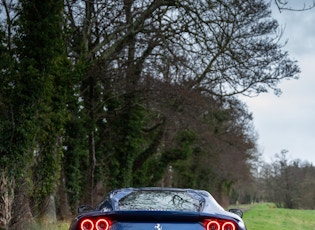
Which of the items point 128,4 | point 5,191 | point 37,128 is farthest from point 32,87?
point 128,4

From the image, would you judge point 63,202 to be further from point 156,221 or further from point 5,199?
point 156,221

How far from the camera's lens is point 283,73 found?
57.8 feet

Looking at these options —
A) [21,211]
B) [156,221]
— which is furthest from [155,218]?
[21,211]

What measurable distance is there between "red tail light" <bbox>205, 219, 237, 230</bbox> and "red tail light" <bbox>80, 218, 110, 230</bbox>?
0.85m

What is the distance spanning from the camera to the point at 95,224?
4188mm

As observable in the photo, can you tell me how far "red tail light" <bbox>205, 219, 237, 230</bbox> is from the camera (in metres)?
4.14

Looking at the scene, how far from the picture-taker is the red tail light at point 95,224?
13.6ft

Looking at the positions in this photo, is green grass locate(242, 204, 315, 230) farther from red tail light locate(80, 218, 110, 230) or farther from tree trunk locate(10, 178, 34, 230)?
red tail light locate(80, 218, 110, 230)

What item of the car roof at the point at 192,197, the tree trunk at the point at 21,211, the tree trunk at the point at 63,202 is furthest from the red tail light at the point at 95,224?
the tree trunk at the point at 63,202

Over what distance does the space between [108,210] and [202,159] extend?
36.4m

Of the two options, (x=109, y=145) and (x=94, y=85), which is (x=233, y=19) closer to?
(x=94, y=85)

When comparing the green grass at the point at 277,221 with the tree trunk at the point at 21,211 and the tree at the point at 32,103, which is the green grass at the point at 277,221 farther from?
the tree trunk at the point at 21,211

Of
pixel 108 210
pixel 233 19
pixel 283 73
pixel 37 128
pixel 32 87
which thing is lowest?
pixel 108 210

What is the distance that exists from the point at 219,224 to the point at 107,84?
56.3ft
